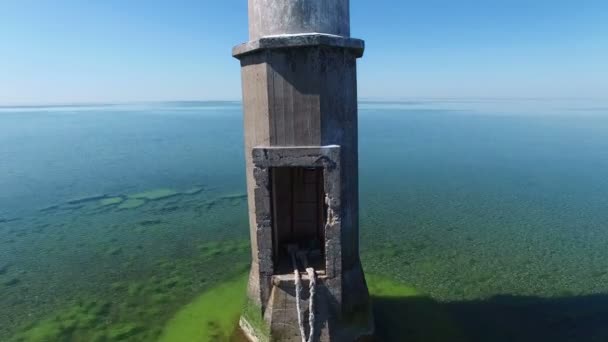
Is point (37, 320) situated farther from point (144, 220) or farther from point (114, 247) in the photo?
point (144, 220)

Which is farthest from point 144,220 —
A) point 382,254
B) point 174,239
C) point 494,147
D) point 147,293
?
point 494,147

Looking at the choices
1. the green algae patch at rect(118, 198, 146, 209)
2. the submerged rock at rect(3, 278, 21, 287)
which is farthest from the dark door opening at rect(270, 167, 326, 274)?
the green algae patch at rect(118, 198, 146, 209)

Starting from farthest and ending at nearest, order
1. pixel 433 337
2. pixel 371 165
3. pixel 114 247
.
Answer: pixel 371 165, pixel 114 247, pixel 433 337

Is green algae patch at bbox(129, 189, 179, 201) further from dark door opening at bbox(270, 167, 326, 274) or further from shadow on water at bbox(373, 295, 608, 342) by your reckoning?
shadow on water at bbox(373, 295, 608, 342)

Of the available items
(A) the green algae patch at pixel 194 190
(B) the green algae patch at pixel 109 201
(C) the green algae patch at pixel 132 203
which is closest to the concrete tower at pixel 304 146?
(C) the green algae patch at pixel 132 203

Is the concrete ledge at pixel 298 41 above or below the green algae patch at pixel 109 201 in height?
above

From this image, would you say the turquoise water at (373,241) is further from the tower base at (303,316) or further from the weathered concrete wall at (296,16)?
the weathered concrete wall at (296,16)

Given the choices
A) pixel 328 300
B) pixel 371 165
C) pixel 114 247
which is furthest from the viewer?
pixel 371 165
